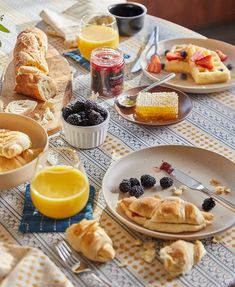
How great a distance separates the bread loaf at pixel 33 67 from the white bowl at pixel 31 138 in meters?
0.27

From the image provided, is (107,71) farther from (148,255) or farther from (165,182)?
(148,255)

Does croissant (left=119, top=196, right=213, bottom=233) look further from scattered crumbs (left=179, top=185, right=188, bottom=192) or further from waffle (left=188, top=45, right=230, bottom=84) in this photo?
waffle (left=188, top=45, right=230, bottom=84)

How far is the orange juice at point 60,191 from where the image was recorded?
148cm

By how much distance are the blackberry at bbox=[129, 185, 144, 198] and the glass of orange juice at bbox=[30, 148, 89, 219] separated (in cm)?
13

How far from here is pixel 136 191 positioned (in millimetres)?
1579

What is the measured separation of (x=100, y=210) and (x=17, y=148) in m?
0.29

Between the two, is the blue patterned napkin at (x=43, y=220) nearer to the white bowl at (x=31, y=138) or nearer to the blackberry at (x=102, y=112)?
the white bowl at (x=31, y=138)

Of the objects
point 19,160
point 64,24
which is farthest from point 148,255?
point 64,24

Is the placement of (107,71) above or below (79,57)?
above

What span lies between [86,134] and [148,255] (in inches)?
20.4

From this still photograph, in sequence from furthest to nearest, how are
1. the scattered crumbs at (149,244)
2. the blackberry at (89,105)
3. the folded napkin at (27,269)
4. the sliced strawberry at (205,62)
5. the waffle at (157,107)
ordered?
the sliced strawberry at (205,62), the waffle at (157,107), the blackberry at (89,105), the scattered crumbs at (149,244), the folded napkin at (27,269)

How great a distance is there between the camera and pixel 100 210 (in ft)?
5.15

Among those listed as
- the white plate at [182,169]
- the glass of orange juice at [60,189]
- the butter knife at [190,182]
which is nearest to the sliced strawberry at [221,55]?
the white plate at [182,169]

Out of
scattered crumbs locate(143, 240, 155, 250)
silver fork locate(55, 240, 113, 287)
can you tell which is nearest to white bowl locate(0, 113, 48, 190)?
silver fork locate(55, 240, 113, 287)
